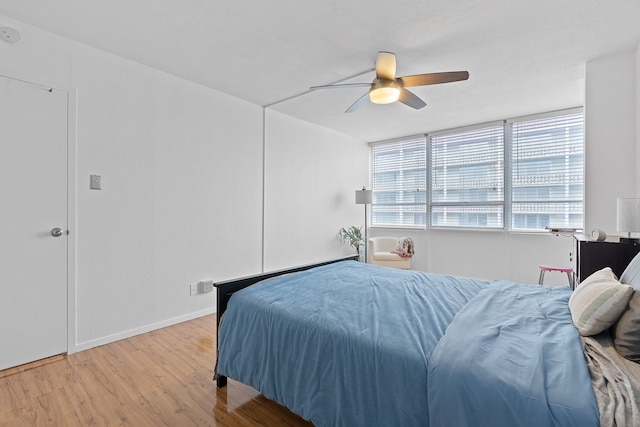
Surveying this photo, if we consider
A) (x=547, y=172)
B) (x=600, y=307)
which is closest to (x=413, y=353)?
(x=600, y=307)

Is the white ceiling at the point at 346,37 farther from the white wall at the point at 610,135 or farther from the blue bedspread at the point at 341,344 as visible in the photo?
the blue bedspread at the point at 341,344


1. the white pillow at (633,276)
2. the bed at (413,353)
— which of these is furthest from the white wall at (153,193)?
the white pillow at (633,276)

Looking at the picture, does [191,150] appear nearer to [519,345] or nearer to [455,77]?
[455,77]

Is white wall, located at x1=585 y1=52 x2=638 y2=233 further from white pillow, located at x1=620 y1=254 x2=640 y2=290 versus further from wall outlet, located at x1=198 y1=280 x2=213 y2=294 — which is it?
wall outlet, located at x1=198 y1=280 x2=213 y2=294

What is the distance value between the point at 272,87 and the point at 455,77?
1.94 meters

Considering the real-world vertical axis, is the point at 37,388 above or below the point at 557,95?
below

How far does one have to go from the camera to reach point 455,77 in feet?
7.85

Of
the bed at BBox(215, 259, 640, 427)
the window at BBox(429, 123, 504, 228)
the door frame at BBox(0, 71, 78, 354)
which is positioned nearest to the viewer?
the bed at BBox(215, 259, 640, 427)

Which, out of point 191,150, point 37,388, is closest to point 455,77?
point 191,150

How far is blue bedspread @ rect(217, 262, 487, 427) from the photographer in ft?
4.01

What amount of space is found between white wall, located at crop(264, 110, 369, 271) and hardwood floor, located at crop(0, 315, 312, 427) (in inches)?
78.0

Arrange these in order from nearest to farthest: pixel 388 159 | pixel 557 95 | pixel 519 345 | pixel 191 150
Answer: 1. pixel 519 345
2. pixel 191 150
3. pixel 557 95
4. pixel 388 159

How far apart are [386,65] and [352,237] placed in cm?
343

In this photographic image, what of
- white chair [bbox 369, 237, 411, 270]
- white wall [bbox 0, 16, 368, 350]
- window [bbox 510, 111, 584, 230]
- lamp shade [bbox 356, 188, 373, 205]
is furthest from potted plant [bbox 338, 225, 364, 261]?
window [bbox 510, 111, 584, 230]
